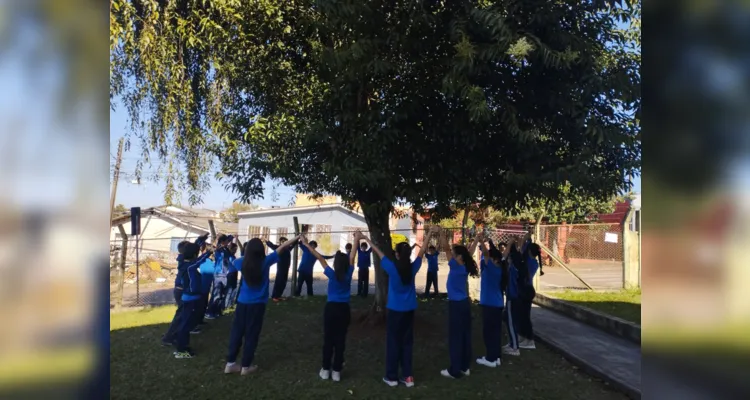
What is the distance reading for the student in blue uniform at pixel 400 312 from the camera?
575 centimetres

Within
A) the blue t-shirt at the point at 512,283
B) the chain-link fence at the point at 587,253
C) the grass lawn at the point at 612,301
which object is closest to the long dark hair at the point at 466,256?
the blue t-shirt at the point at 512,283

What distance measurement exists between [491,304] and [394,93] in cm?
321

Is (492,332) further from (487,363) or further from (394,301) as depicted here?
(394,301)

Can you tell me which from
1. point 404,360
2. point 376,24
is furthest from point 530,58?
point 404,360

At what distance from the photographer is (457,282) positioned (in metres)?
6.15

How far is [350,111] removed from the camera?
231 inches

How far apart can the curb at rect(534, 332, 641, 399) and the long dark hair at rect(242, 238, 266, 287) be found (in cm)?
458

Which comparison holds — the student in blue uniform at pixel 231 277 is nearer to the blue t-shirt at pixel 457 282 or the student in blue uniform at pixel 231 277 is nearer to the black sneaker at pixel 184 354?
the black sneaker at pixel 184 354

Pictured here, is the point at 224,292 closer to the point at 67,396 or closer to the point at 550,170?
the point at 550,170

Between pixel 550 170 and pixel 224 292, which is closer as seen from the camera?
pixel 550 170

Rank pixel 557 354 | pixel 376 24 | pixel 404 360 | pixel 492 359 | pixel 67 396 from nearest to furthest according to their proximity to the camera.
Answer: pixel 67 396
pixel 376 24
pixel 404 360
pixel 492 359
pixel 557 354

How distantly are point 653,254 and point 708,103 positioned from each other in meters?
0.51

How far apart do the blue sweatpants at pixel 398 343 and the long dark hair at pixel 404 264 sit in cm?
41

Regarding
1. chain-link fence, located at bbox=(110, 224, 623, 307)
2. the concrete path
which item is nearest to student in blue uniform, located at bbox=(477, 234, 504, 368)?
the concrete path
